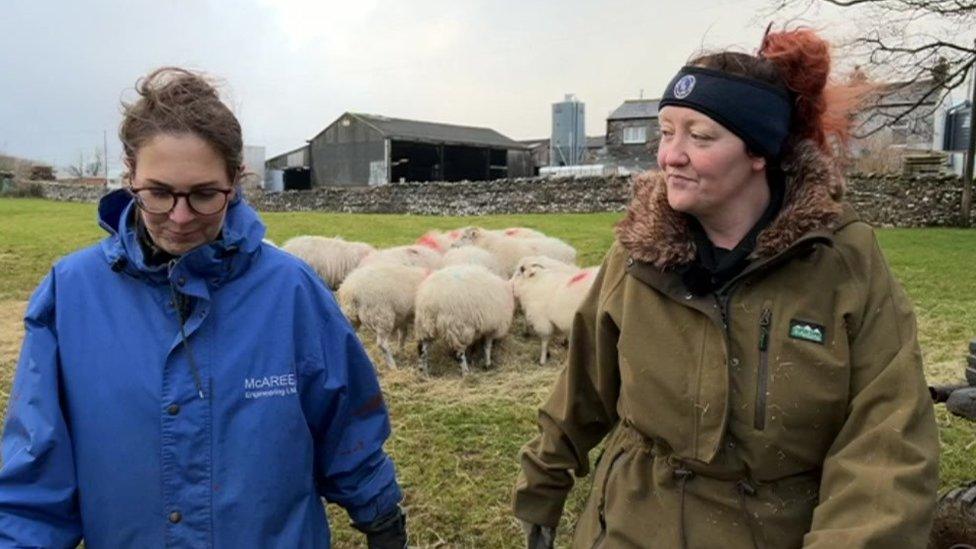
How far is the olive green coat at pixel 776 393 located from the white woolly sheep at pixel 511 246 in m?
8.53

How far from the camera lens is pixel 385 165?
1812 inches

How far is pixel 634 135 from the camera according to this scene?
51969mm

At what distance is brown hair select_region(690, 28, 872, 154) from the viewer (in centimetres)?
201

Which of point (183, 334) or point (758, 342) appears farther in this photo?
point (183, 334)

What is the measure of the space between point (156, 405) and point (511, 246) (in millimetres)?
9178

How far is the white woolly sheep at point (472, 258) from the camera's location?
31.4 ft

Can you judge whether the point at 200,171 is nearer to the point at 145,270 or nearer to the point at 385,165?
the point at 145,270

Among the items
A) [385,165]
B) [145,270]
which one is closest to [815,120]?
[145,270]

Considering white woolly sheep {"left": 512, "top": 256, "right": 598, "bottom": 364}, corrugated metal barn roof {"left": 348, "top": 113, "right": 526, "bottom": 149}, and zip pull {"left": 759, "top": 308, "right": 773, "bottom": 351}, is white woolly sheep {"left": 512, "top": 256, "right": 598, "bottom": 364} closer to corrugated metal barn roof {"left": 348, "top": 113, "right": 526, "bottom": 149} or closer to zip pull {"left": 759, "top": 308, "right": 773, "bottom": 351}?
zip pull {"left": 759, "top": 308, "right": 773, "bottom": 351}

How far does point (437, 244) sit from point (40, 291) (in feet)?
29.9

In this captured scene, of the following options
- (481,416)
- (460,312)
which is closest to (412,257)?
(460,312)

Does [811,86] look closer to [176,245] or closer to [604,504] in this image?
[604,504]

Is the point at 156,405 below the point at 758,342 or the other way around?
below

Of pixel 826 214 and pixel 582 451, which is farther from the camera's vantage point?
pixel 582 451
